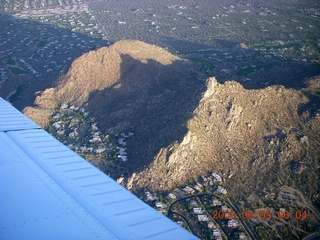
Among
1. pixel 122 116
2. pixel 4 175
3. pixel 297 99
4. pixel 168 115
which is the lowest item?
pixel 122 116

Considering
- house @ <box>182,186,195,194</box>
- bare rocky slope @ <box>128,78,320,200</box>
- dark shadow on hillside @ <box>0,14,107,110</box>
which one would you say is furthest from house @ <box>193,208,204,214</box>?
dark shadow on hillside @ <box>0,14,107,110</box>

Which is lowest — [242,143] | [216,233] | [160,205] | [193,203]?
[160,205]

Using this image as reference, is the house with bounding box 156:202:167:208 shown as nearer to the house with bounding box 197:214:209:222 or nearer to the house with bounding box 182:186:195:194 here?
the house with bounding box 182:186:195:194

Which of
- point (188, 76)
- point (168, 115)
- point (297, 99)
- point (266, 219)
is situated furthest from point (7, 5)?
Result: point (266, 219)

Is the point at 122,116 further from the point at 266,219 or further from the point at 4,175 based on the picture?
the point at 4,175

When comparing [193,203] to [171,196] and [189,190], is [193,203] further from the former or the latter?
[171,196]

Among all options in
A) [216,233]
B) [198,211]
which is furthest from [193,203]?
[216,233]
